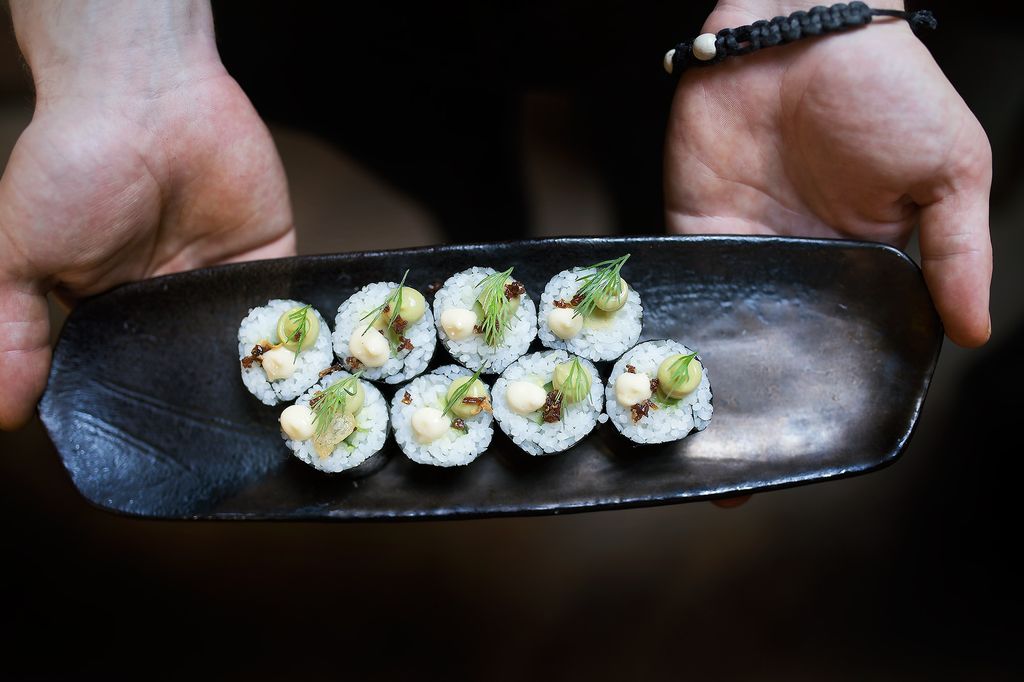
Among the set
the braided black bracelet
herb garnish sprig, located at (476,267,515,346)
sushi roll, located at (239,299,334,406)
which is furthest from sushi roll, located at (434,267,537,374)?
the braided black bracelet

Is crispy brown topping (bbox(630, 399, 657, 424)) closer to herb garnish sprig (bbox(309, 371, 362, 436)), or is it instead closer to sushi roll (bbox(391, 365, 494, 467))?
sushi roll (bbox(391, 365, 494, 467))

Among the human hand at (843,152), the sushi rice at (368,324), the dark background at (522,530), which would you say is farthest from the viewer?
the dark background at (522,530)

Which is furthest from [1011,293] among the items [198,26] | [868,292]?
[198,26]

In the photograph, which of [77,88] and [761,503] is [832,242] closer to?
[761,503]

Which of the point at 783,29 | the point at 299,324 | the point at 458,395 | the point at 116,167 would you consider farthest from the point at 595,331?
the point at 116,167

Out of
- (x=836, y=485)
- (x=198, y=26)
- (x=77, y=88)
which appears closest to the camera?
(x=77, y=88)

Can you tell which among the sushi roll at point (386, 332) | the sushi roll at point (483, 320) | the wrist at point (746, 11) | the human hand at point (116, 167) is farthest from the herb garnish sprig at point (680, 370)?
the human hand at point (116, 167)

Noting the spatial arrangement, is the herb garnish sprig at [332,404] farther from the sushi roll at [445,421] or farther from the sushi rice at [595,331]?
the sushi rice at [595,331]
